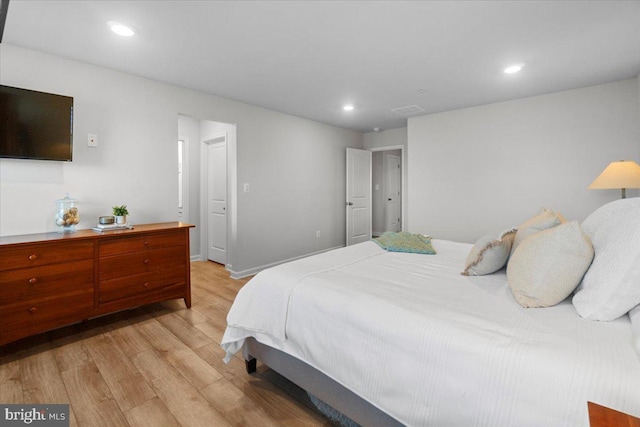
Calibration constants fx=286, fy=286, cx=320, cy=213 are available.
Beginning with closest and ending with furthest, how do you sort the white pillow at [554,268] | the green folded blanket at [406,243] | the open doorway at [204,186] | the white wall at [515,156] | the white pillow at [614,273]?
1. the white pillow at [614,273]
2. the white pillow at [554,268]
3. the green folded blanket at [406,243]
4. the white wall at [515,156]
5. the open doorway at [204,186]

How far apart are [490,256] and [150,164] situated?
328 centimetres

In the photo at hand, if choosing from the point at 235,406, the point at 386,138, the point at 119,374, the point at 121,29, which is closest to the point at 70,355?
the point at 119,374

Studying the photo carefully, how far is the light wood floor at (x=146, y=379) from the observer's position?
1536 millimetres

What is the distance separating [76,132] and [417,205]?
4.36m

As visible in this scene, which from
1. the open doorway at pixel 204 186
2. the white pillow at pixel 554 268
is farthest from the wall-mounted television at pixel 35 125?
the white pillow at pixel 554 268

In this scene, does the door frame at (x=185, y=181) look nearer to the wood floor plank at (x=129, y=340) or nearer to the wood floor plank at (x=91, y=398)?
the wood floor plank at (x=129, y=340)

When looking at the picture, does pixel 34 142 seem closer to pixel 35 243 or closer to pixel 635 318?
pixel 35 243

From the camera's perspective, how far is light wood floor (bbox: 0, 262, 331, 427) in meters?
1.54

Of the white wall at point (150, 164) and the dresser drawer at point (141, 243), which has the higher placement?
the white wall at point (150, 164)

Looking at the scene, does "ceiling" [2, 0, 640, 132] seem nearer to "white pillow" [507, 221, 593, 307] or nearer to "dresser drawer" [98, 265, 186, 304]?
"white pillow" [507, 221, 593, 307]

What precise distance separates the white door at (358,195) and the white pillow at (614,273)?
449 cm

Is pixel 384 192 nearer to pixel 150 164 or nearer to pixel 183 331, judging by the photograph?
pixel 150 164

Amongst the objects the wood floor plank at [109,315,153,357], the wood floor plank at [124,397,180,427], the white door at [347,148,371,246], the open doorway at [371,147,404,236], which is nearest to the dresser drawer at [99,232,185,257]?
the wood floor plank at [109,315,153,357]

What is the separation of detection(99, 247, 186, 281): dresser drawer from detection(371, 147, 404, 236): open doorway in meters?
4.80
